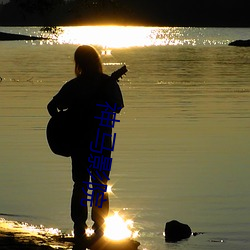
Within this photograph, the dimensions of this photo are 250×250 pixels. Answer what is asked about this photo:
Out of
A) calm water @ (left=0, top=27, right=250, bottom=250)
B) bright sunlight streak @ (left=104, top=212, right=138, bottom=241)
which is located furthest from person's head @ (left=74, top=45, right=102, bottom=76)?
calm water @ (left=0, top=27, right=250, bottom=250)

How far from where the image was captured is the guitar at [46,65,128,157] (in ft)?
34.7

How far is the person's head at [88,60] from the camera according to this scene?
10570 millimetres

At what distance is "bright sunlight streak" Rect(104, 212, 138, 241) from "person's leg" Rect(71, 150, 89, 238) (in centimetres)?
81

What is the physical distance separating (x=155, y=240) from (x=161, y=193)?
373 centimetres

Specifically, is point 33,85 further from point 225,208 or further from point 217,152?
point 225,208

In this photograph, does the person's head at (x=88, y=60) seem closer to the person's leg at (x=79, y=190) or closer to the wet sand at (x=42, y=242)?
the person's leg at (x=79, y=190)

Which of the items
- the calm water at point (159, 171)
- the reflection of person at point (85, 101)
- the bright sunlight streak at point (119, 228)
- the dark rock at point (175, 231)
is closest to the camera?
the reflection of person at point (85, 101)

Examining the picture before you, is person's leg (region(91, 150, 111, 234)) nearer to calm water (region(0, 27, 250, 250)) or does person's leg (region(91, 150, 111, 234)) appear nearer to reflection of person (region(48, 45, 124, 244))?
reflection of person (region(48, 45, 124, 244))

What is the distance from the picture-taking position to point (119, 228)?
44.5 feet

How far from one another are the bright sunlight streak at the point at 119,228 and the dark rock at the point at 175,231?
0.43 m

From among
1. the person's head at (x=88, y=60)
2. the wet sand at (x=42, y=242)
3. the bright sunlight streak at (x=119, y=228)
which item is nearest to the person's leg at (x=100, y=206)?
the wet sand at (x=42, y=242)

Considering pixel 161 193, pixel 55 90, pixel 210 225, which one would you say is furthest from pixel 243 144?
pixel 55 90

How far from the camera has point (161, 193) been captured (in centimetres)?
1702

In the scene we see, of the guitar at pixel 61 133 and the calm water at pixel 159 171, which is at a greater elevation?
the calm water at pixel 159 171
